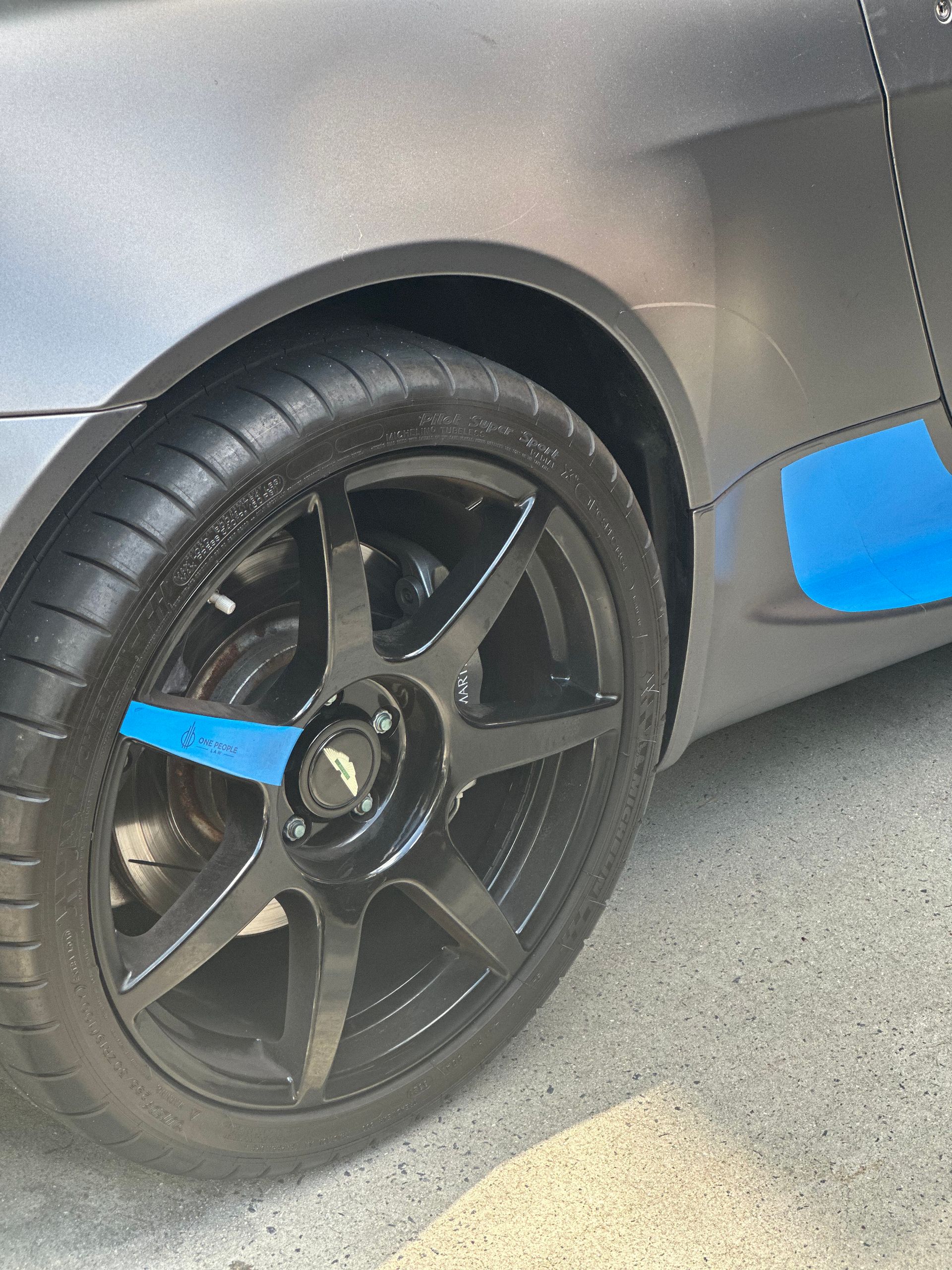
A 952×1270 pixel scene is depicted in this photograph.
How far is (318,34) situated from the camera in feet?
3.34

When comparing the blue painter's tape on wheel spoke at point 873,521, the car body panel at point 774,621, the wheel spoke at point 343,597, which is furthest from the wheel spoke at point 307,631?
the blue painter's tape on wheel spoke at point 873,521

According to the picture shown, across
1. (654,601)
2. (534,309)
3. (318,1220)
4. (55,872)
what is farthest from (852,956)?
(55,872)

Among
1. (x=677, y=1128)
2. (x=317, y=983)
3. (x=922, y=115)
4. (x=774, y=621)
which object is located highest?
(x=922, y=115)

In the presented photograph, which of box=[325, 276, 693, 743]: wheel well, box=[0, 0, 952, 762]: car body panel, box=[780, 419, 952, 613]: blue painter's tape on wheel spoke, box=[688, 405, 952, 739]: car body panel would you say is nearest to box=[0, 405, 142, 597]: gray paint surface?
box=[0, 0, 952, 762]: car body panel

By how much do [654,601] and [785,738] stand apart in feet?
2.91

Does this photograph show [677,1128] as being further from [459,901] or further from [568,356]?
[568,356]

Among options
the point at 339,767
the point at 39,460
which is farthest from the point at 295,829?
the point at 39,460

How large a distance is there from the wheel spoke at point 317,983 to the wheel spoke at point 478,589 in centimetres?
28

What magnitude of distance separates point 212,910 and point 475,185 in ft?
2.33

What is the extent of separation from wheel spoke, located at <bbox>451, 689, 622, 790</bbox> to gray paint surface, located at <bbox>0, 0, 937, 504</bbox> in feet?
0.89

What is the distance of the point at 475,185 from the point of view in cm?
108

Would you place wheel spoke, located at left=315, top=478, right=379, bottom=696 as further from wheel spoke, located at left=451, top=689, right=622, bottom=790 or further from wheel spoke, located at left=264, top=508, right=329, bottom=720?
wheel spoke, located at left=451, top=689, right=622, bottom=790

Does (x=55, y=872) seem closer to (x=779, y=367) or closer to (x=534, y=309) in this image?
(x=534, y=309)

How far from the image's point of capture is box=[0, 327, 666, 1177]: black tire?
0.97 meters
